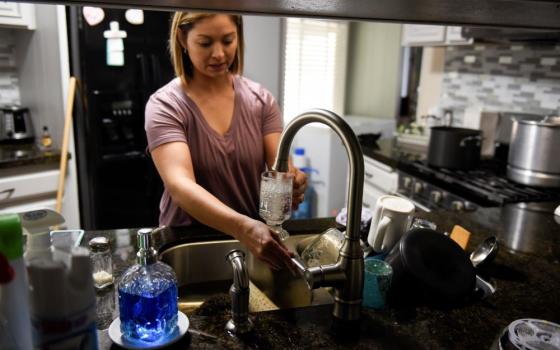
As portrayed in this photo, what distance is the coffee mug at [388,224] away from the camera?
1.08 meters

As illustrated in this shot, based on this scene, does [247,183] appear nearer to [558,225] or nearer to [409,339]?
[409,339]

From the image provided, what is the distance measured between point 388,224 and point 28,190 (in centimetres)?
205

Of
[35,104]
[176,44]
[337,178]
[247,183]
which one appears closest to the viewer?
[176,44]

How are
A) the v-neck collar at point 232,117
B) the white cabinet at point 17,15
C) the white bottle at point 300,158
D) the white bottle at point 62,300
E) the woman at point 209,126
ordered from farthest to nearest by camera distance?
the white bottle at point 300,158, the white cabinet at point 17,15, the v-neck collar at point 232,117, the woman at point 209,126, the white bottle at point 62,300

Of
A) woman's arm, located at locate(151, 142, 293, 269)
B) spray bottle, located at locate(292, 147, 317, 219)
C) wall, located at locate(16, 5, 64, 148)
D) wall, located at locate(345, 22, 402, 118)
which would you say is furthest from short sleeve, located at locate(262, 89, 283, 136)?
wall, located at locate(345, 22, 402, 118)

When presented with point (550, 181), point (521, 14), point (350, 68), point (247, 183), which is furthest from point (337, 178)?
point (521, 14)

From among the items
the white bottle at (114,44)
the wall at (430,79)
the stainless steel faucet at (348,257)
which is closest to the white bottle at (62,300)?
the stainless steel faucet at (348,257)

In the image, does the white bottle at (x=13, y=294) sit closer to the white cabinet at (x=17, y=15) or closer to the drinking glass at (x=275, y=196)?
the drinking glass at (x=275, y=196)

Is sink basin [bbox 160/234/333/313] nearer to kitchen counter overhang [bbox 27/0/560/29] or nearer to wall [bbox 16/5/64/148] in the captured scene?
kitchen counter overhang [bbox 27/0/560/29]

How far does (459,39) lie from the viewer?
108 inches

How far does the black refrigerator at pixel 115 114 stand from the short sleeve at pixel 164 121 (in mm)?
1225

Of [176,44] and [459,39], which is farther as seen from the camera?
[459,39]

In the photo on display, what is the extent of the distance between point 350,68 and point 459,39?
4.77ft

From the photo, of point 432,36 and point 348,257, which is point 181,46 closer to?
point 348,257
